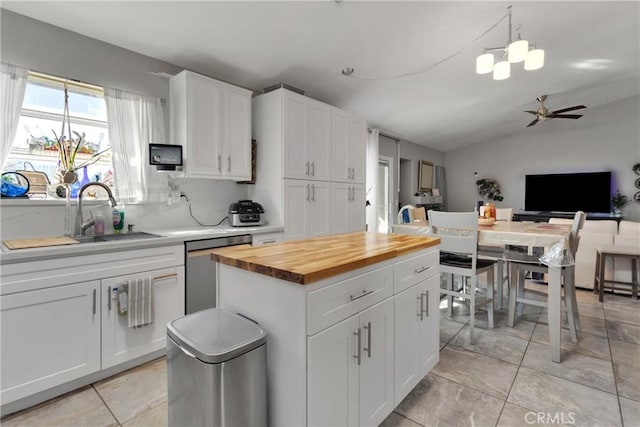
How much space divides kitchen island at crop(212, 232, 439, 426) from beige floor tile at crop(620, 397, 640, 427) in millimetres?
1116

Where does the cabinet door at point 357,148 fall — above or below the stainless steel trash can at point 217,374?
above

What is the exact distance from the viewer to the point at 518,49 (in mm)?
2463

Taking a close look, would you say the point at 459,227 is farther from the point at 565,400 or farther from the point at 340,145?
the point at 340,145

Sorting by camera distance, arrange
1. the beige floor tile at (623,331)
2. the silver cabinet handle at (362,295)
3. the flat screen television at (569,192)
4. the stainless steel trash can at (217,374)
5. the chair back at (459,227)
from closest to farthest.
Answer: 1. the stainless steel trash can at (217,374)
2. the silver cabinet handle at (362,295)
3. the chair back at (459,227)
4. the beige floor tile at (623,331)
5. the flat screen television at (569,192)

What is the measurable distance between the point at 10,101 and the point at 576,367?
427cm

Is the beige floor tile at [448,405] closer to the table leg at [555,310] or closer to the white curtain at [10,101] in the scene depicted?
the table leg at [555,310]

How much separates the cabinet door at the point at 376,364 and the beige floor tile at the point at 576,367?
1.34 meters

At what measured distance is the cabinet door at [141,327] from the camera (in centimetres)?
193

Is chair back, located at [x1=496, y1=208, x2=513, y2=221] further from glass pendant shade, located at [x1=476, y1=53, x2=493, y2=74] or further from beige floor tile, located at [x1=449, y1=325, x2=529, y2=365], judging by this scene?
glass pendant shade, located at [x1=476, y1=53, x2=493, y2=74]

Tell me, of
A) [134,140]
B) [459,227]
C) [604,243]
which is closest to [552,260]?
[459,227]

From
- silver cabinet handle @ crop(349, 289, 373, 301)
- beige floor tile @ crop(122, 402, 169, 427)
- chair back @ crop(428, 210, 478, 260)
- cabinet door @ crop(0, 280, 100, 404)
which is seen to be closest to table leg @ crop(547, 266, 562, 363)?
chair back @ crop(428, 210, 478, 260)

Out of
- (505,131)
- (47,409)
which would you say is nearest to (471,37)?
(47,409)

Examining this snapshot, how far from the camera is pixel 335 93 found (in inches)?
149

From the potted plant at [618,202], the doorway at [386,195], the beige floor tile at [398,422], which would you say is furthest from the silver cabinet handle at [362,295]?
the potted plant at [618,202]
